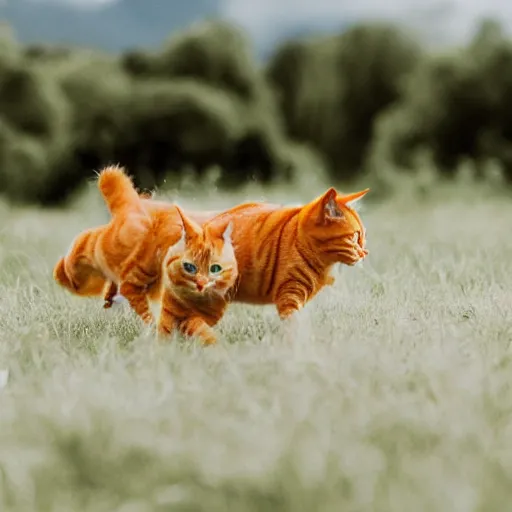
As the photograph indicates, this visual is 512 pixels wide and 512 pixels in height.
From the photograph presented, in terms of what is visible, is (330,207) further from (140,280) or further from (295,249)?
(140,280)

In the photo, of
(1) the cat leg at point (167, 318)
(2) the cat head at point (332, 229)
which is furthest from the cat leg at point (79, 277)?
(2) the cat head at point (332, 229)

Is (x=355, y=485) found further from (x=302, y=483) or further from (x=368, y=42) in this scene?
(x=368, y=42)

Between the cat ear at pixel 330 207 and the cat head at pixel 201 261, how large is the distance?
167 millimetres

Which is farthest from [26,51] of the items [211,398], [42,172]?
[211,398]

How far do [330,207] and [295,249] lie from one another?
0.31 feet

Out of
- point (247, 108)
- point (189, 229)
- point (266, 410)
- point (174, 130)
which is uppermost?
point (189, 229)

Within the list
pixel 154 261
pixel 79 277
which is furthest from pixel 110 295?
pixel 154 261

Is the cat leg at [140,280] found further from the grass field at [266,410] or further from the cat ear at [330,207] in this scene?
the cat ear at [330,207]

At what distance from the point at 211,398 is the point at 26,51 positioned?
4.64 metres

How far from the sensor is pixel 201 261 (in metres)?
1.41

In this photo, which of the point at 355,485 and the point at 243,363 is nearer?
the point at 355,485

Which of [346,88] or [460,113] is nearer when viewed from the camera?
[460,113]

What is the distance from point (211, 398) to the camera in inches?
45.4

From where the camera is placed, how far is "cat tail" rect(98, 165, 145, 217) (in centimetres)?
162
